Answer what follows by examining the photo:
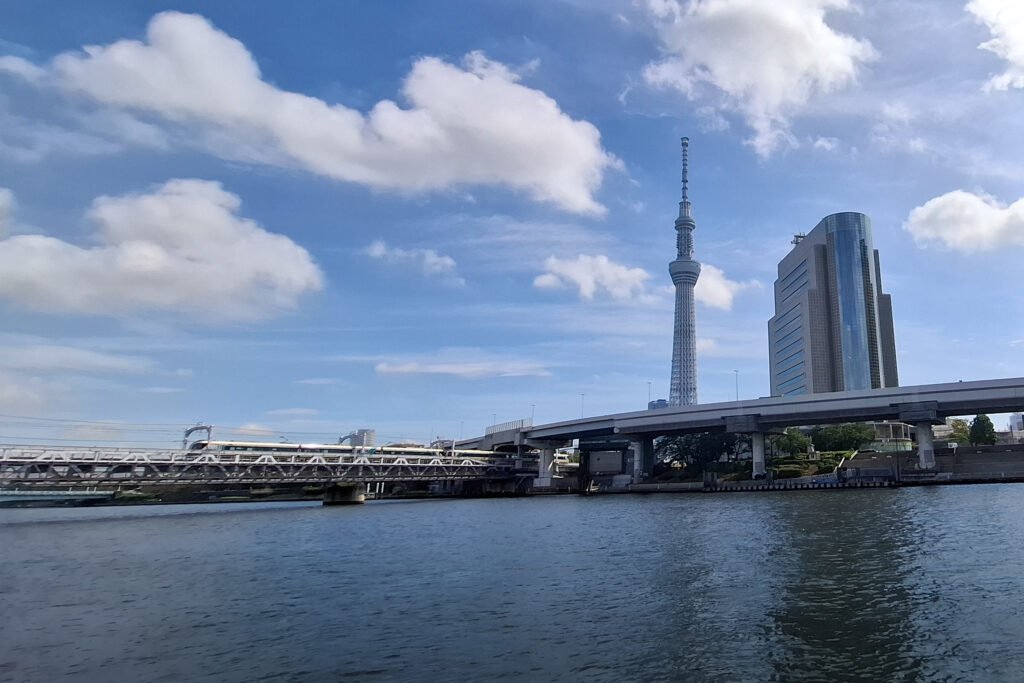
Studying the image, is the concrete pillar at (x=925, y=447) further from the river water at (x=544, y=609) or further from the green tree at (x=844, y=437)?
the river water at (x=544, y=609)

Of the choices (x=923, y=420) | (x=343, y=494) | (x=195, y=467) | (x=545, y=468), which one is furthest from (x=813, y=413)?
(x=195, y=467)

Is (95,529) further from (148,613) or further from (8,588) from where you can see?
(148,613)

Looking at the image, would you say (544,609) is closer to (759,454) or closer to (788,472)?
(759,454)

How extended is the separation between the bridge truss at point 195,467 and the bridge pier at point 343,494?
309cm

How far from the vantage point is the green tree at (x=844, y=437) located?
17235 cm

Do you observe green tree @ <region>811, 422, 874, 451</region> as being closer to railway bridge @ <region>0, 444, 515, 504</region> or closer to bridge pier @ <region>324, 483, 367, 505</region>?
railway bridge @ <region>0, 444, 515, 504</region>

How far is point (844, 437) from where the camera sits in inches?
6821

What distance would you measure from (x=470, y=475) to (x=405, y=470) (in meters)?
22.7

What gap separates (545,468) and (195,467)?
311 ft

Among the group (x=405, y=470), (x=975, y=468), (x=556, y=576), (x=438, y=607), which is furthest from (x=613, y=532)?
(x=975, y=468)

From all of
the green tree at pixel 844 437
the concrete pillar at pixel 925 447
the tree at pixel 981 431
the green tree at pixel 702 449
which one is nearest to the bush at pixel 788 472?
the green tree at pixel 702 449

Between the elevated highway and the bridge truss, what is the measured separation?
43.2m

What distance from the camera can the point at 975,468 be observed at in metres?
135

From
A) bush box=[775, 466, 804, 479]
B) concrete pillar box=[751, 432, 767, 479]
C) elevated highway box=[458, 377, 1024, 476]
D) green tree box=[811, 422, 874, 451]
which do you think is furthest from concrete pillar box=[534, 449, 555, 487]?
green tree box=[811, 422, 874, 451]
